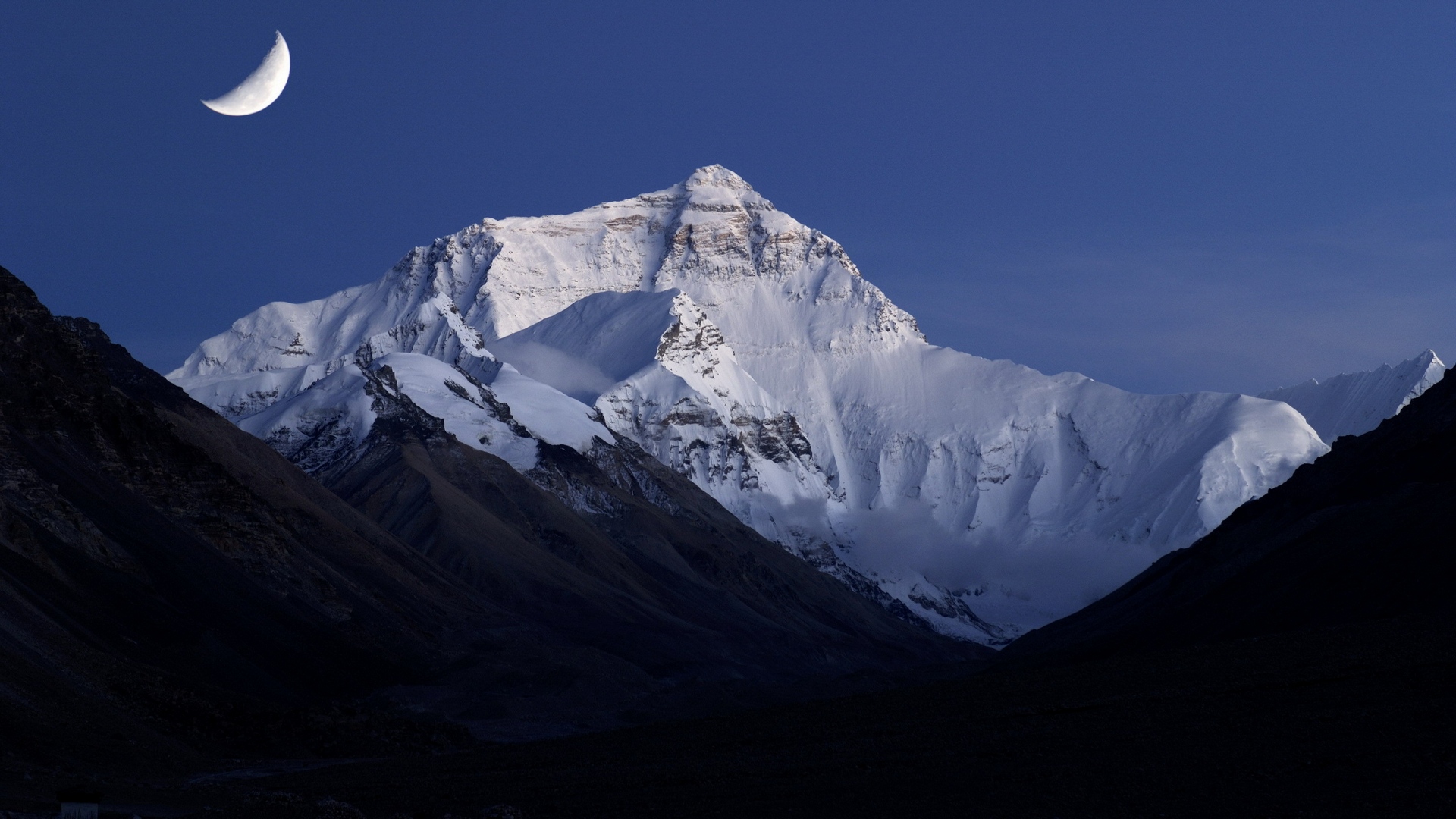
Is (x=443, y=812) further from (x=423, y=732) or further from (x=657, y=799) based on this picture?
(x=423, y=732)

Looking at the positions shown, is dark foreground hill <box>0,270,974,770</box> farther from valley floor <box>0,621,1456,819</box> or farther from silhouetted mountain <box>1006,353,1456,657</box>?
silhouetted mountain <box>1006,353,1456,657</box>

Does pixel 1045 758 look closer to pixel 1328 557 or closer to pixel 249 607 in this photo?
pixel 1328 557

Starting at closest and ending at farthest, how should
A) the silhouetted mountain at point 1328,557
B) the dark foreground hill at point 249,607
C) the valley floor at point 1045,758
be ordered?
1. the valley floor at point 1045,758
2. the dark foreground hill at point 249,607
3. the silhouetted mountain at point 1328,557

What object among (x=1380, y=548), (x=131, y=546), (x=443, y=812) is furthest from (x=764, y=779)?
(x=131, y=546)

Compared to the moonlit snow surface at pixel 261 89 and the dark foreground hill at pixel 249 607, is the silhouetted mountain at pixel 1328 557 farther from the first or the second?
the moonlit snow surface at pixel 261 89

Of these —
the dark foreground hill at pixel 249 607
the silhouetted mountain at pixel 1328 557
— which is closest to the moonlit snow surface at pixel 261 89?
the dark foreground hill at pixel 249 607

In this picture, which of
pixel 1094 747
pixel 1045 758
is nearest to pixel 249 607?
pixel 1045 758
